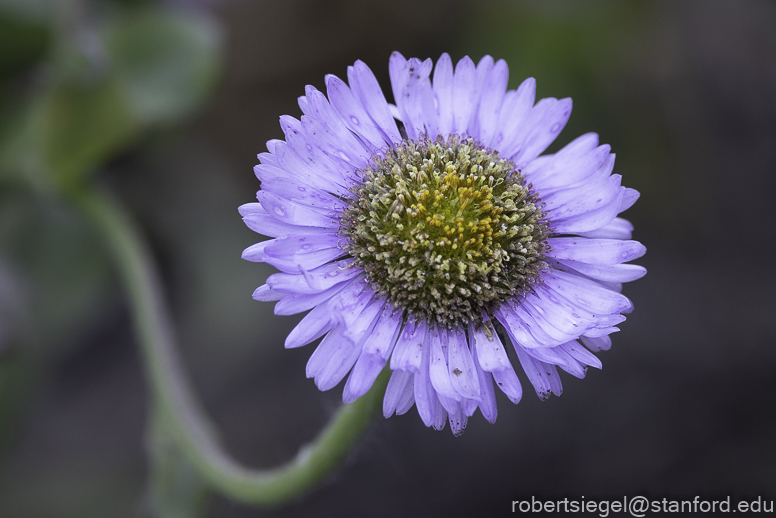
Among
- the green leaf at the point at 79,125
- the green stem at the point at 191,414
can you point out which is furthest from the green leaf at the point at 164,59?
the green stem at the point at 191,414

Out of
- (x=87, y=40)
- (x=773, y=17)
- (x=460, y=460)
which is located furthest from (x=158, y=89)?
(x=773, y=17)

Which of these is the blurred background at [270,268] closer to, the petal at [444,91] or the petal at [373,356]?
the petal at [373,356]

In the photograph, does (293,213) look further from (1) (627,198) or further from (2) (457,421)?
(1) (627,198)

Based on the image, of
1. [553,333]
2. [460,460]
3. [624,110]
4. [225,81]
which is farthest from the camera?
[225,81]

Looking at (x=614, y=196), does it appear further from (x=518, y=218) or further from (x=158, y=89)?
(x=158, y=89)

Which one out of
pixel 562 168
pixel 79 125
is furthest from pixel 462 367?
pixel 79 125

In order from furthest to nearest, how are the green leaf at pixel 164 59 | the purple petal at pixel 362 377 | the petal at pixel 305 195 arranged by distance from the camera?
the green leaf at pixel 164 59 < the petal at pixel 305 195 < the purple petal at pixel 362 377
